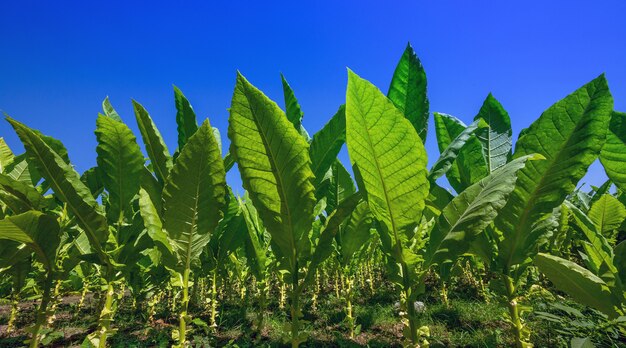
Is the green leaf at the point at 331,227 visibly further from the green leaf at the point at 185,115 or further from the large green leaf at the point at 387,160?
the green leaf at the point at 185,115

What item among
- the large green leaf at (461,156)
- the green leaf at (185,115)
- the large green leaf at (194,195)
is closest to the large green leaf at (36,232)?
the large green leaf at (194,195)

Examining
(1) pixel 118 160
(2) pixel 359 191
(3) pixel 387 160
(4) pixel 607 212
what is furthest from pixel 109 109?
(4) pixel 607 212

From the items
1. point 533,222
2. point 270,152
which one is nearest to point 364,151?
point 270,152

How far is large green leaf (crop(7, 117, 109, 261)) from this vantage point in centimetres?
132

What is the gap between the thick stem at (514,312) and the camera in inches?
55.0

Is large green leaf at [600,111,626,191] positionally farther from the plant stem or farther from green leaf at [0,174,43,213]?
the plant stem

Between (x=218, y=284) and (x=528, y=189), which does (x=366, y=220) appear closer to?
(x=528, y=189)

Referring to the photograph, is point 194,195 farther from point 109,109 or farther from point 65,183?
point 109,109

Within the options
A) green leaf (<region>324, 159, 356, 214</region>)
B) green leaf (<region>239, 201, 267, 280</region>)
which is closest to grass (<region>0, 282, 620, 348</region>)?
green leaf (<region>239, 201, 267, 280</region>)

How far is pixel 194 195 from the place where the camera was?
1.35 m

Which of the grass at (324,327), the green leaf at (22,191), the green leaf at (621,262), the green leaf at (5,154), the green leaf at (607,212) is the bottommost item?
the grass at (324,327)

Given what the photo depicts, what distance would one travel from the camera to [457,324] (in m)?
4.00

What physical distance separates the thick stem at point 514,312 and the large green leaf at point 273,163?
925 mm

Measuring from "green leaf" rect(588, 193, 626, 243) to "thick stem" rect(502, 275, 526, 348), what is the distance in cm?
122
